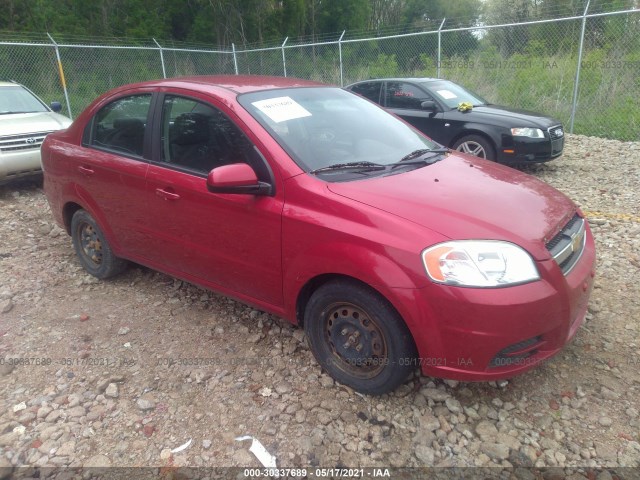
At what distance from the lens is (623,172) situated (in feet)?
23.3

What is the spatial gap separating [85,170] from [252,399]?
2345mm

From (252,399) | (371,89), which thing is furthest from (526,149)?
(252,399)

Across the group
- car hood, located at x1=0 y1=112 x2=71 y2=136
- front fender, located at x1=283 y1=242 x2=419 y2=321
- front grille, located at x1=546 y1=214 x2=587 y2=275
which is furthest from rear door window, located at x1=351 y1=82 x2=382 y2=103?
front fender, located at x1=283 y1=242 x2=419 y2=321

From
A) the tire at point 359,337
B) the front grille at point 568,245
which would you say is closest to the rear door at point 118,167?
the tire at point 359,337

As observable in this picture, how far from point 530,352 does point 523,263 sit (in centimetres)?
46

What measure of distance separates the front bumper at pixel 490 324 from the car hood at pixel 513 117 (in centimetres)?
519

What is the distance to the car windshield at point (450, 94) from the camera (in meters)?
7.69

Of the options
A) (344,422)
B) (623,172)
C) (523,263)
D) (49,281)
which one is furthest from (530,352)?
(623,172)

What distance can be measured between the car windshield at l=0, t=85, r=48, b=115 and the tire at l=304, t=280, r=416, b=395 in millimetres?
6884

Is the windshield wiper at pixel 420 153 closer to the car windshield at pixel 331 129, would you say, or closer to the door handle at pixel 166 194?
the car windshield at pixel 331 129

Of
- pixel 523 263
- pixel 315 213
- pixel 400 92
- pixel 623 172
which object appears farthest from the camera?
pixel 400 92

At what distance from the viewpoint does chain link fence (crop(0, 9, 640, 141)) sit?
10.2 meters

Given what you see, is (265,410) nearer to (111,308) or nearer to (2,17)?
(111,308)

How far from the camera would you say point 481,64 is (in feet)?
39.4
